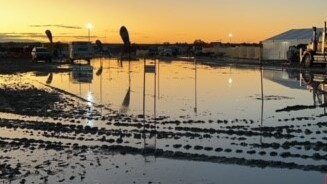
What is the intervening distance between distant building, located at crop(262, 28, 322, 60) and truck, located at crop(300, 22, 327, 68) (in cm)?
1552

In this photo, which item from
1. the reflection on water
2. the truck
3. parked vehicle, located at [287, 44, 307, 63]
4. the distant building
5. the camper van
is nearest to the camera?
the reflection on water

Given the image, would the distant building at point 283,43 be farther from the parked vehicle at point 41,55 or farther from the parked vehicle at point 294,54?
the parked vehicle at point 41,55

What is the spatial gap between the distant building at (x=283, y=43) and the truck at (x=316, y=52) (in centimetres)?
1552

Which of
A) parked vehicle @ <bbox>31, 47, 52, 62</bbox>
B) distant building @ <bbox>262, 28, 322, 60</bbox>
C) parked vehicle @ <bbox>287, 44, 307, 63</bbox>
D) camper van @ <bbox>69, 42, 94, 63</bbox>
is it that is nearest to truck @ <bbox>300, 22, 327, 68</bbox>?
parked vehicle @ <bbox>287, 44, 307, 63</bbox>

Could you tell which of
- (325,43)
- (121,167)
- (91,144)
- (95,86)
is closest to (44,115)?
(91,144)

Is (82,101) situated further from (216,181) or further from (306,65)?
(306,65)

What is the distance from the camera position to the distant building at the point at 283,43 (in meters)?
65.1

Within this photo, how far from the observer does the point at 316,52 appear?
46656 mm

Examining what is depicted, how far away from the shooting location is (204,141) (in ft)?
46.2

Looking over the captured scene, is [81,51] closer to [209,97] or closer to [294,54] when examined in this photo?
[294,54]

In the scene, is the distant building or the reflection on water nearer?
the reflection on water

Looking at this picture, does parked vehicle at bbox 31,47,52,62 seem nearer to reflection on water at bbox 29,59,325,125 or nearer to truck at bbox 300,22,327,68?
truck at bbox 300,22,327,68

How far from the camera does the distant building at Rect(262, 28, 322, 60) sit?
214 ft

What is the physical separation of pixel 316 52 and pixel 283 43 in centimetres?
2126
